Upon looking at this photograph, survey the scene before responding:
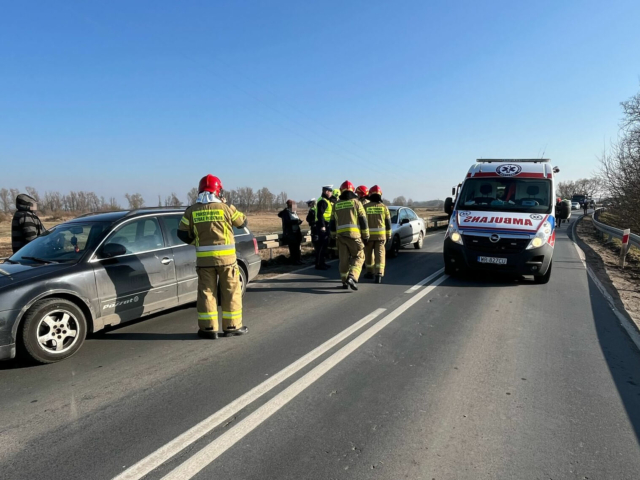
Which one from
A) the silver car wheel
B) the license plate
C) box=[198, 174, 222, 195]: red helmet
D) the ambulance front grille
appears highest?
box=[198, 174, 222, 195]: red helmet

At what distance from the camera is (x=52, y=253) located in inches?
197

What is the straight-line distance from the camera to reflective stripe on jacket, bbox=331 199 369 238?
798 cm

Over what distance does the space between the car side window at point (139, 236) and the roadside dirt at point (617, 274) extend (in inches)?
271

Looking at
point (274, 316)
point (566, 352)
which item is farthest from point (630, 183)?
point (274, 316)

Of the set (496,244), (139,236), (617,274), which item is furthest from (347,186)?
(617,274)

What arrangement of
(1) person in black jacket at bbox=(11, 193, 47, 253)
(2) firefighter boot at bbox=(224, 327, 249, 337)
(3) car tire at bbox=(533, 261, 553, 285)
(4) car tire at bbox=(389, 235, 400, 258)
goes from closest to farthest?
(2) firefighter boot at bbox=(224, 327, 249, 337) < (1) person in black jacket at bbox=(11, 193, 47, 253) < (3) car tire at bbox=(533, 261, 553, 285) < (4) car tire at bbox=(389, 235, 400, 258)

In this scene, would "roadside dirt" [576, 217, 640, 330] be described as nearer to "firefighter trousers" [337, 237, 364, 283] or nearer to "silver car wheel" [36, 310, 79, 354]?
"firefighter trousers" [337, 237, 364, 283]

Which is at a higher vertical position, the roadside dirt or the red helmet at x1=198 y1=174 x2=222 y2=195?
the red helmet at x1=198 y1=174 x2=222 y2=195

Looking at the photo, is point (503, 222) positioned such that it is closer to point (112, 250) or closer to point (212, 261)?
point (212, 261)

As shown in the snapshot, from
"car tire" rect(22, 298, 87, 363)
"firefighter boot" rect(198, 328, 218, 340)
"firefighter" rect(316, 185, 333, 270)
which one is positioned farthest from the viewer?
"firefighter" rect(316, 185, 333, 270)

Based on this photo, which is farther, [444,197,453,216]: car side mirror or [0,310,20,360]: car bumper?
[444,197,453,216]: car side mirror

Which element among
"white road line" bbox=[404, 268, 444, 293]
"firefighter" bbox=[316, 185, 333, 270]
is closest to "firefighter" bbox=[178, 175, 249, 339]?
"white road line" bbox=[404, 268, 444, 293]

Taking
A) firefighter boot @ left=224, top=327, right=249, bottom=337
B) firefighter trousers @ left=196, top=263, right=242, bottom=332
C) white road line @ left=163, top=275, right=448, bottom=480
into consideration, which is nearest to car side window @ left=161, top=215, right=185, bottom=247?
firefighter trousers @ left=196, top=263, right=242, bottom=332

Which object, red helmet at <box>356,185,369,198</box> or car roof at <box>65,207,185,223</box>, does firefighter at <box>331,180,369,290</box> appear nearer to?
red helmet at <box>356,185,369,198</box>
